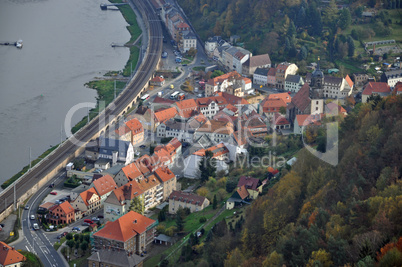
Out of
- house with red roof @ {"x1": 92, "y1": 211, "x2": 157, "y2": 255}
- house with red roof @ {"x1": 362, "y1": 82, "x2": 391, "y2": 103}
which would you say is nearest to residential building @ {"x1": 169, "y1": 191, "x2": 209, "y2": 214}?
house with red roof @ {"x1": 92, "y1": 211, "x2": 157, "y2": 255}

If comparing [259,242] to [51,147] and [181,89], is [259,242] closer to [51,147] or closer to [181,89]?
[51,147]

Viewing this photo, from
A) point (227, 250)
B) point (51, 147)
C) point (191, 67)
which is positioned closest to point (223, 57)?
point (191, 67)

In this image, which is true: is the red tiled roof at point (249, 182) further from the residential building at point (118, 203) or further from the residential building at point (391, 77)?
the residential building at point (391, 77)

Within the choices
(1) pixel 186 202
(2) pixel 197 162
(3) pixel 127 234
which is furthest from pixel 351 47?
(3) pixel 127 234

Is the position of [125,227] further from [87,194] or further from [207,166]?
[207,166]

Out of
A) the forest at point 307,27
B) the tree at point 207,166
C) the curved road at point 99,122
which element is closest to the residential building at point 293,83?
the forest at point 307,27
